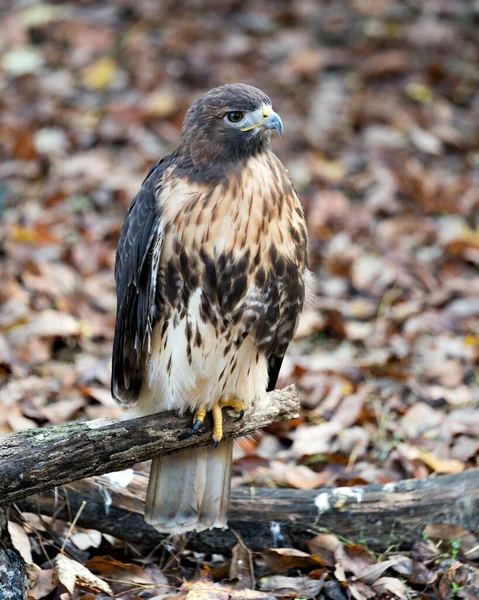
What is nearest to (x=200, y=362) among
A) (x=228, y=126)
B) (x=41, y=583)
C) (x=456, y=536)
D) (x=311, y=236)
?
(x=228, y=126)

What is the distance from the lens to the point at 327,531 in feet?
14.1

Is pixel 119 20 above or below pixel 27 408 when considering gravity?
above

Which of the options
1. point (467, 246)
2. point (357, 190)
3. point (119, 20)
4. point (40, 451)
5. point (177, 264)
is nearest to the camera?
point (40, 451)

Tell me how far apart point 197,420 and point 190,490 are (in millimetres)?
Answer: 348

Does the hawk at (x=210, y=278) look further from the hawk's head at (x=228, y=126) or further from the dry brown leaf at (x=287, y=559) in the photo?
the dry brown leaf at (x=287, y=559)

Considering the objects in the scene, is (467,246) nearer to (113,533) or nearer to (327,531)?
(327,531)

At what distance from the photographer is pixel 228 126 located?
4043 mm

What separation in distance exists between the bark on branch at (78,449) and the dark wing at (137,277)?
0.44 metres

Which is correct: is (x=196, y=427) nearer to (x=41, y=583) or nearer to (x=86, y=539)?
(x=86, y=539)

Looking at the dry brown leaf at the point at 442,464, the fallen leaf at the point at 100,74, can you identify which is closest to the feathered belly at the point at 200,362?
the dry brown leaf at the point at 442,464

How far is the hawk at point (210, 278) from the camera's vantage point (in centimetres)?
398

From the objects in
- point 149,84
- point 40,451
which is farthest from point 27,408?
point 149,84

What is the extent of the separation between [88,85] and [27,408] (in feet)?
17.2

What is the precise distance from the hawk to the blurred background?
0.77 m
